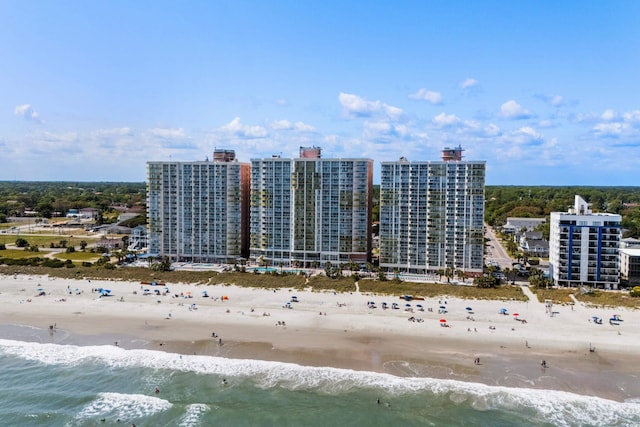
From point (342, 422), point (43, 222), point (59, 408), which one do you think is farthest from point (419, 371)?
point (43, 222)

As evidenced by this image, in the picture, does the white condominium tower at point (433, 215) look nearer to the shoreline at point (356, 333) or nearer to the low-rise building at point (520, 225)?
the shoreline at point (356, 333)

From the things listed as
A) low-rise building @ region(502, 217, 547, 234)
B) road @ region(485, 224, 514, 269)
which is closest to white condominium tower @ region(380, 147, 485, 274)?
road @ region(485, 224, 514, 269)

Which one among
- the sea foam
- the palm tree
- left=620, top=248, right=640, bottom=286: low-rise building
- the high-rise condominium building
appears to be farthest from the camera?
the palm tree

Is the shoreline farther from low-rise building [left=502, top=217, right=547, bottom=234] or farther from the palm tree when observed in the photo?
low-rise building [left=502, top=217, right=547, bottom=234]

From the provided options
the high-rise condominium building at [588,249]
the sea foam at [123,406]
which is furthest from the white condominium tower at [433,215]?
the sea foam at [123,406]

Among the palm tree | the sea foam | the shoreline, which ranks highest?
the palm tree

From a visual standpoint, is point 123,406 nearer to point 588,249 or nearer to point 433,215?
point 433,215

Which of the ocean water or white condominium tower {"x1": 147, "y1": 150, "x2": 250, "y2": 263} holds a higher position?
white condominium tower {"x1": 147, "y1": 150, "x2": 250, "y2": 263}
